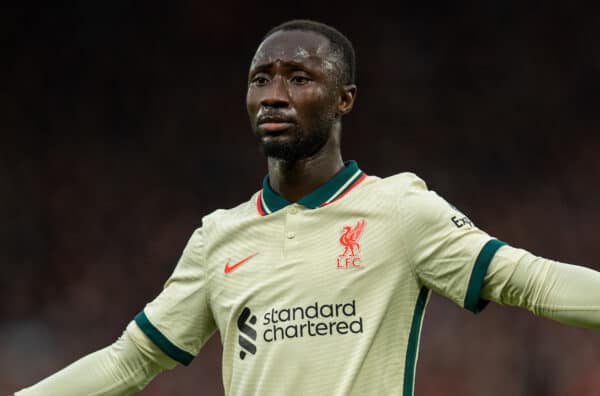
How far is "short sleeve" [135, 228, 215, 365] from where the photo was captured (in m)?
2.00

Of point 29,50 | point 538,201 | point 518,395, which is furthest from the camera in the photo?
point 29,50

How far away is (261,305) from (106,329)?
4.08m

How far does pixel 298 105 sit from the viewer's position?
6.21 feet

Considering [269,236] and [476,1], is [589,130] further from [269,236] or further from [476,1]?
[269,236]

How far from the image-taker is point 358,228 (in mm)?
1854

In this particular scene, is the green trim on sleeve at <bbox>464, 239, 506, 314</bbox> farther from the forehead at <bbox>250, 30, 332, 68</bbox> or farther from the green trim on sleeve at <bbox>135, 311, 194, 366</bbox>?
the green trim on sleeve at <bbox>135, 311, 194, 366</bbox>

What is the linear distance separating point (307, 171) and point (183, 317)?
395mm

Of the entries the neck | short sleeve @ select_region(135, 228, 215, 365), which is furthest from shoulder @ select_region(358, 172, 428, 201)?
short sleeve @ select_region(135, 228, 215, 365)

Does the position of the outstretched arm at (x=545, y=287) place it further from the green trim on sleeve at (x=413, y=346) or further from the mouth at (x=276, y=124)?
the mouth at (x=276, y=124)

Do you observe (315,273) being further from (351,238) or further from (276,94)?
(276,94)

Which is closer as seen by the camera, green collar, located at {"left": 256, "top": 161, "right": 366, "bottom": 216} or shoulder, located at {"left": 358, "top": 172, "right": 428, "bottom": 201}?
shoulder, located at {"left": 358, "top": 172, "right": 428, "bottom": 201}

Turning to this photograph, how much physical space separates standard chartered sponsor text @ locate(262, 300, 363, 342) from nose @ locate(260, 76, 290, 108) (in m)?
0.40

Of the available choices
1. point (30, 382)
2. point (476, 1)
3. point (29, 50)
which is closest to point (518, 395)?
point (476, 1)

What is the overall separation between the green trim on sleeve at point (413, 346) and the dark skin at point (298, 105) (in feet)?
1.08
